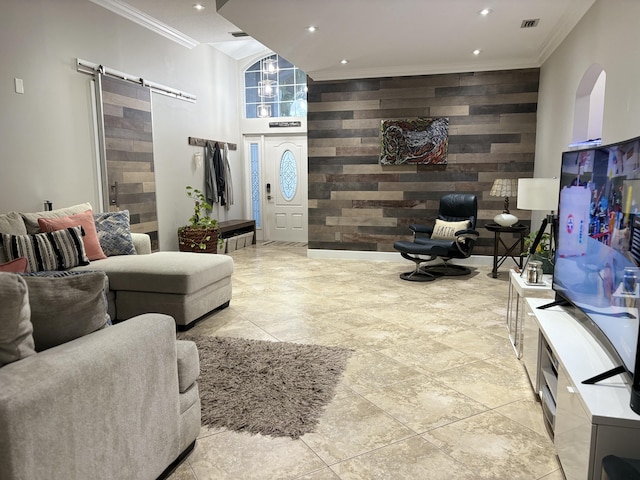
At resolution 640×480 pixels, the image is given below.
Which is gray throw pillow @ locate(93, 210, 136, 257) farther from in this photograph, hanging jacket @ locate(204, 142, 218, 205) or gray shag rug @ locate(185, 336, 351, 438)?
hanging jacket @ locate(204, 142, 218, 205)

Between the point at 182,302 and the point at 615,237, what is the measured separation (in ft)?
9.42

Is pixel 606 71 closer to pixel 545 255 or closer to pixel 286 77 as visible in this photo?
pixel 545 255

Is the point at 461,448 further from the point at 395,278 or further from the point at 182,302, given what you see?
the point at 395,278

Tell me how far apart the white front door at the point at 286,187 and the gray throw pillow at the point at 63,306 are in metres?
6.92

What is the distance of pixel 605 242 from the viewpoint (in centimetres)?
192

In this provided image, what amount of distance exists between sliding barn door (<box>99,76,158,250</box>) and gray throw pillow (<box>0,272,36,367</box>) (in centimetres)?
426

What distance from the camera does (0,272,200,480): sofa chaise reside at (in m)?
1.26

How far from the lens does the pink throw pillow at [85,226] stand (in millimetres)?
3859

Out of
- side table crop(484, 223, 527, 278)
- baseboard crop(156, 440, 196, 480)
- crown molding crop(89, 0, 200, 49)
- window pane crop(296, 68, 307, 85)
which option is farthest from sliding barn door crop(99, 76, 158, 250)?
side table crop(484, 223, 527, 278)

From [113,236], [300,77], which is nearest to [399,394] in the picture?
[113,236]

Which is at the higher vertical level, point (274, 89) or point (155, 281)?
point (274, 89)

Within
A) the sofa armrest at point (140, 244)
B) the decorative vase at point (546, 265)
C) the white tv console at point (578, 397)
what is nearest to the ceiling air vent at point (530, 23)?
the decorative vase at point (546, 265)

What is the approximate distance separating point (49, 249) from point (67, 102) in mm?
1942

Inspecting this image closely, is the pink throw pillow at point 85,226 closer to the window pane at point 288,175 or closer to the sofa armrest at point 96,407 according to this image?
the sofa armrest at point 96,407
